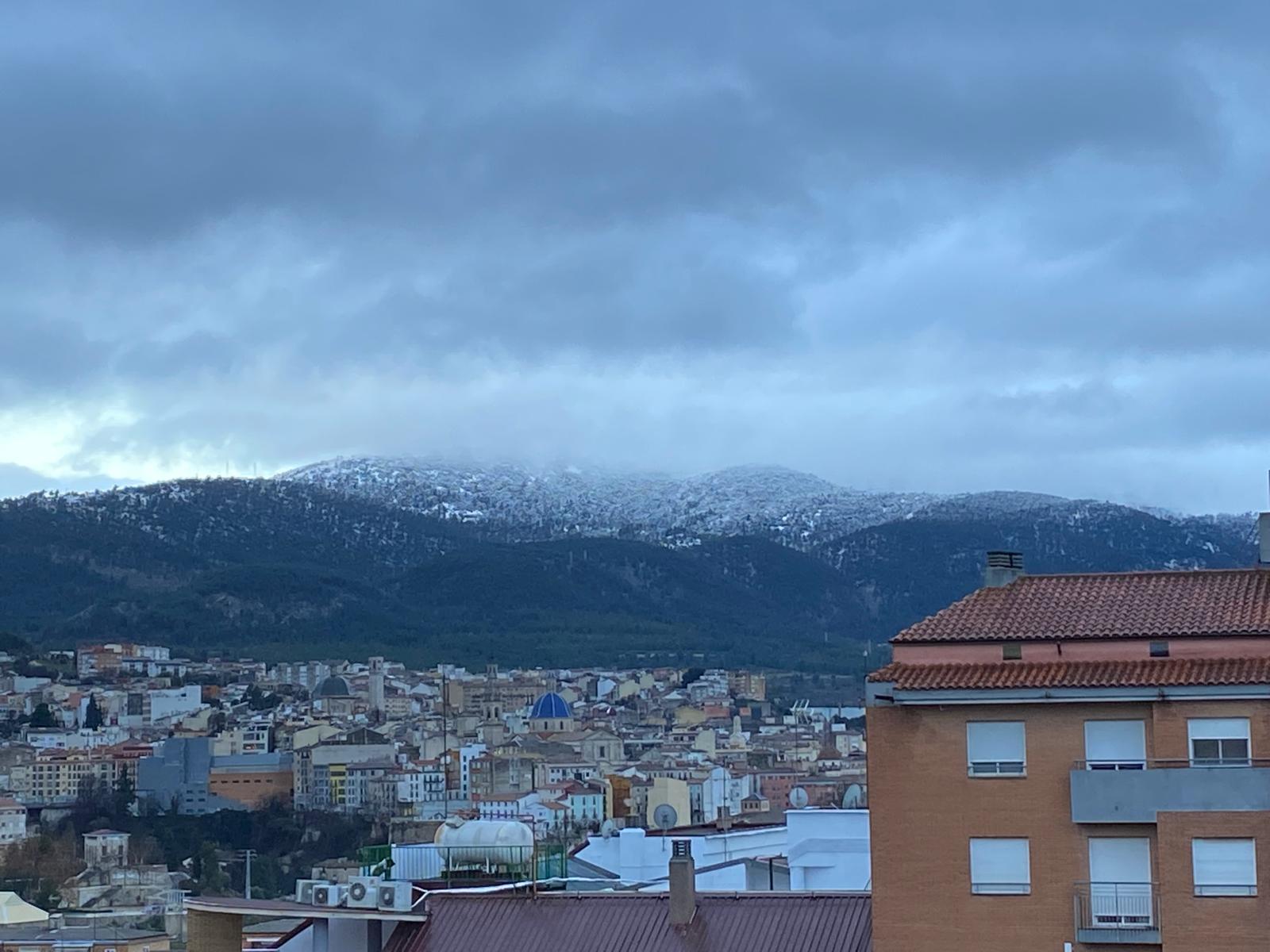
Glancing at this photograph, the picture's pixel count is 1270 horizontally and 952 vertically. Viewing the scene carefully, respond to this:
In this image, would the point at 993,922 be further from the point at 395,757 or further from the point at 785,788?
the point at 395,757

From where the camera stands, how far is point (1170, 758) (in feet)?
73.8

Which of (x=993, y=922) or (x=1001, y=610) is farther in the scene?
(x=1001, y=610)

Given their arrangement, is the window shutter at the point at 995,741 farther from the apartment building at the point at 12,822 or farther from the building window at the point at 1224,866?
the apartment building at the point at 12,822

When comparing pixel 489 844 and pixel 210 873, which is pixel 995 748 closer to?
pixel 489 844

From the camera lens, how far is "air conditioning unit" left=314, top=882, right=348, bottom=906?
26766 mm

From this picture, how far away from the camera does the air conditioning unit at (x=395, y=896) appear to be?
26797 mm

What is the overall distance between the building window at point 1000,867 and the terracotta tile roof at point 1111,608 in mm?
2182

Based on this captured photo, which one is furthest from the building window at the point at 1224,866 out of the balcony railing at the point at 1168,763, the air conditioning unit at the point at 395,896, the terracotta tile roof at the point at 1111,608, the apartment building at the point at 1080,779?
the air conditioning unit at the point at 395,896

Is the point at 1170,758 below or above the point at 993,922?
above

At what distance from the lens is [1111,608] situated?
24.0 metres

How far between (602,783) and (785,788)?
13.7 metres

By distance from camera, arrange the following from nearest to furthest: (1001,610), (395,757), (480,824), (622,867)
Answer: (1001,610), (480,824), (622,867), (395,757)

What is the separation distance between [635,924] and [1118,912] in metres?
5.95

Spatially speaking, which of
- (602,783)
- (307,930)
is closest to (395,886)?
(307,930)
